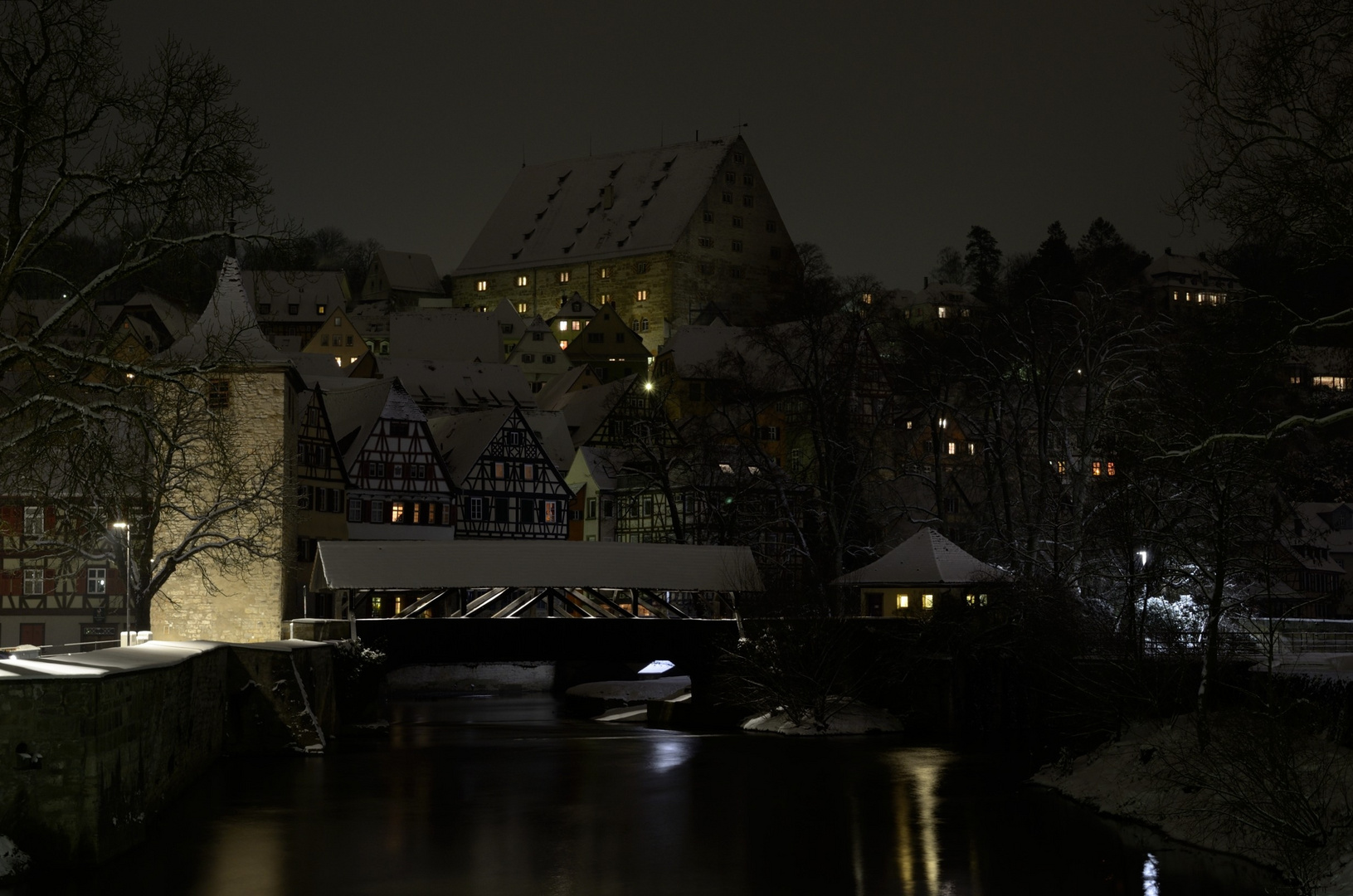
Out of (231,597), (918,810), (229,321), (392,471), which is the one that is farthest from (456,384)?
(918,810)

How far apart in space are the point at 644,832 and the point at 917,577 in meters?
17.8

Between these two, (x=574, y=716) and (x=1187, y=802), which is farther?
(x=574, y=716)

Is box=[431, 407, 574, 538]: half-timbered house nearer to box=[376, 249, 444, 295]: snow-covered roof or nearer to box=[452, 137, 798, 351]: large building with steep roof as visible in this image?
box=[452, 137, 798, 351]: large building with steep roof

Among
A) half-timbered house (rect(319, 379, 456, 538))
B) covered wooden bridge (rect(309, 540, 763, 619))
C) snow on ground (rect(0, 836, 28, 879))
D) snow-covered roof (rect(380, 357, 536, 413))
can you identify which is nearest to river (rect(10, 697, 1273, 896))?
snow on ground (rect(0, 836, 28, 879))

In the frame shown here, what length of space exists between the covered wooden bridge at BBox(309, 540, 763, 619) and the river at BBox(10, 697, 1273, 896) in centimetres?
669

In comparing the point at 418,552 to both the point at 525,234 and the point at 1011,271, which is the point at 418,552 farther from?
the point at 525,234

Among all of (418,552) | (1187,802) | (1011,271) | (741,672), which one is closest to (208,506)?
(418,552)

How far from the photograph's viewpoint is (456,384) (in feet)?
256

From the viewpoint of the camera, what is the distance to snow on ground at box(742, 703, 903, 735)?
1391 inches

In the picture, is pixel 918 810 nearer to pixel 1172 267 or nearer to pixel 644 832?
pixel 644 832

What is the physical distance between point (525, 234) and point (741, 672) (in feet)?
267

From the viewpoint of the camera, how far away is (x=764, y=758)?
100 ft

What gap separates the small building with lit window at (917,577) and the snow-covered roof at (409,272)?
88.3 m

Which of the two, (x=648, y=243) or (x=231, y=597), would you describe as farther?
(x=648, y=243)
